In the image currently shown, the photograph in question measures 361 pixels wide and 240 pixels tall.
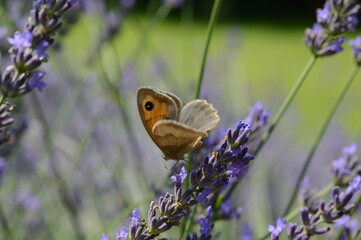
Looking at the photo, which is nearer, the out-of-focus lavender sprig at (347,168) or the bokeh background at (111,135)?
the out-of-focus lavender sprig at (347,168)

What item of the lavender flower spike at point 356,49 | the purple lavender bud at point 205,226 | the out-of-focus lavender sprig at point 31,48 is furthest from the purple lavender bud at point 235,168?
the lavender flower spike at point 356,49

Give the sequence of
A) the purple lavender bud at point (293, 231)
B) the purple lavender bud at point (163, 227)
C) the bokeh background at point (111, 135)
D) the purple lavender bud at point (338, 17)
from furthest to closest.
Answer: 1. the bokeh background at point (111, 135)
2. the purple lavender bud at point (338, 17)
3. the purple lavender bud at point (293, 231)
4. the purple lavender bud at point (163, 227)

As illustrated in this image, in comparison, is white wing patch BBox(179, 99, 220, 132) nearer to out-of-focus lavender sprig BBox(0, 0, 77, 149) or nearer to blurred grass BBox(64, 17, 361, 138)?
out-of-focus lavender sprig BBox(0, 0, 77, 149)

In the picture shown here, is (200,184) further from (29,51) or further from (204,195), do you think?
(29,51)

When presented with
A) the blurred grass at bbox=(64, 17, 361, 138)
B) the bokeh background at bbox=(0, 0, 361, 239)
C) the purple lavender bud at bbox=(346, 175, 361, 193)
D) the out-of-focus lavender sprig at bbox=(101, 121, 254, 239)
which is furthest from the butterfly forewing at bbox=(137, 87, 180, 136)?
the blurred grass at bbox=(64, 17, 361, 138)

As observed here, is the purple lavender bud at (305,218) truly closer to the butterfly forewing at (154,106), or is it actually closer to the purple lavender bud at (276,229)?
the purple lavender bud at (276,229)

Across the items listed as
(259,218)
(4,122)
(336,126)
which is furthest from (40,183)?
(336,126)

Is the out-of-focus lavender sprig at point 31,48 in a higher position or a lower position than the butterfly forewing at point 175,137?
higher

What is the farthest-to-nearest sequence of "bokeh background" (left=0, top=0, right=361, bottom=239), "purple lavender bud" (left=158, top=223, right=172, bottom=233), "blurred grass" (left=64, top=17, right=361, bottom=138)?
"blurred grass" (left=64, top=17, right=361, bottom=138), "bokeh background" (left=0, top=0, right=361, bottom=239), "purple lavender bud" (left=158, top=223, right=172, bottom=233)
